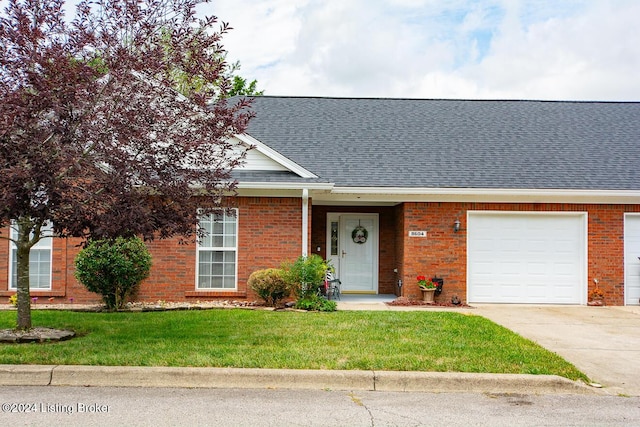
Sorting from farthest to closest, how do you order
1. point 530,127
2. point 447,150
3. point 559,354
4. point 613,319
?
point 530,127
point 447,150
point 613,319
point 559,354

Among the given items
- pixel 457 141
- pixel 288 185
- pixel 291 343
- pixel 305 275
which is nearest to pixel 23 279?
pixel 291 343

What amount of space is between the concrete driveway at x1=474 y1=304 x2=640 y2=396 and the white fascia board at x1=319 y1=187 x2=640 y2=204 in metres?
2.39

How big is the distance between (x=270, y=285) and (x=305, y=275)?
0.76m

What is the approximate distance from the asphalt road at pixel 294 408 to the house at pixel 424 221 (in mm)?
6614

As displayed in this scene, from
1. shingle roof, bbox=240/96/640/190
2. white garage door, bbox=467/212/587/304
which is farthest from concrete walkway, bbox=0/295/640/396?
shingle roof, bbox=240/96/640/190

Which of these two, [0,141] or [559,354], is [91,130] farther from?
[559,354]

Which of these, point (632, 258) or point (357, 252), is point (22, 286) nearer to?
point (357, 252)

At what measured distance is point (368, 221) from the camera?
51.6 ft

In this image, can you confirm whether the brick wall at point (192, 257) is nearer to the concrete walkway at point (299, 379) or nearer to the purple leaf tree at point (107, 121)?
the purple leaf tree at point (107, 121)

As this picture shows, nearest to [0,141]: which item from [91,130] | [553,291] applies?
[91,130]

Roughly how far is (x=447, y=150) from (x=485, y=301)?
385 centimetres

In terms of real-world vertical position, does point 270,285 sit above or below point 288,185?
below

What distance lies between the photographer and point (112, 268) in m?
11.6

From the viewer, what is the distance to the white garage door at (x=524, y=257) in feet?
45.3
